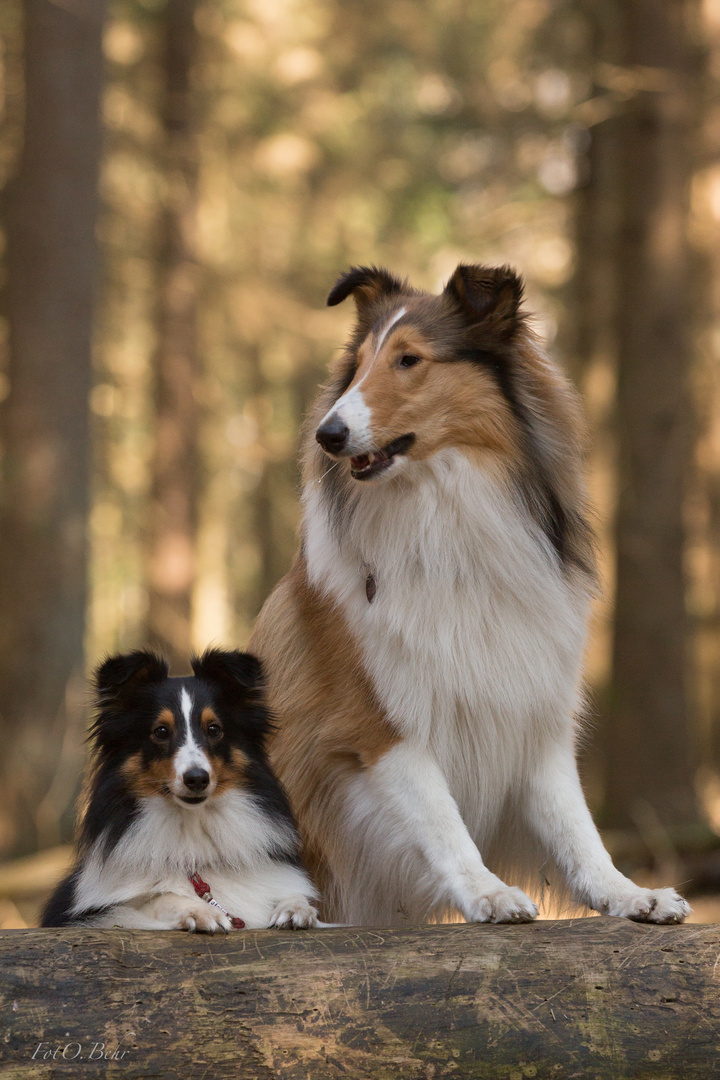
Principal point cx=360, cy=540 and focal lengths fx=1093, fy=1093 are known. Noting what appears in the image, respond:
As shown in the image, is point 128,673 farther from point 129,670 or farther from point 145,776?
point 145,776

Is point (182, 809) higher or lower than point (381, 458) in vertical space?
lower

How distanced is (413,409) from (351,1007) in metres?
2.09

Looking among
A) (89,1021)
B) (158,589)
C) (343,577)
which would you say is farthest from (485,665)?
(158,589)

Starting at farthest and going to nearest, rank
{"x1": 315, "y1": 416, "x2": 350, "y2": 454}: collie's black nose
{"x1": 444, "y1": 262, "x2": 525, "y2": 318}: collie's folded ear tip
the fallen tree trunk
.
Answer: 1. {"x1": 444, "y1": 262, "x2": 525, "y2": 318}: collie's folded ear tip
2. {"x1": 315, "y1": 416, "x2": 350, "y2": 454}: collie's black nose
3. the fallen tree trunk

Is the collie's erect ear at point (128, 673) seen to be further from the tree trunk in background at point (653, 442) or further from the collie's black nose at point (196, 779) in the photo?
the tree trunk in background at point (653, 442)

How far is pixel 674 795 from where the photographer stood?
9.71m

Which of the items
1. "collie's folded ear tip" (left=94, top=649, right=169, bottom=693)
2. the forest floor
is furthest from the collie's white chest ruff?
the forest floor

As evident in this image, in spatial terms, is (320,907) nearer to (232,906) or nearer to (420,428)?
(232,906)

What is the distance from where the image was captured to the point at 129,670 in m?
3.93

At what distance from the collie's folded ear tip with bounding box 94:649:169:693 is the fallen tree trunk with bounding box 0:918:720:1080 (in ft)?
3.04

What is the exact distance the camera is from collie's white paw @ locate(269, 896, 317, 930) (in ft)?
11.9

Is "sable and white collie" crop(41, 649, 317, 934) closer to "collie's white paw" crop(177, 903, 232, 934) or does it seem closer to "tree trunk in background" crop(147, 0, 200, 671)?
"collie's white paw" crop(177, 903, 232, 934)

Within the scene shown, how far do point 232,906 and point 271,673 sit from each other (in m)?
1.14

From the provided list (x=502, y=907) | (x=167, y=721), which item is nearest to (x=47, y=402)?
(x=167, y=721)
